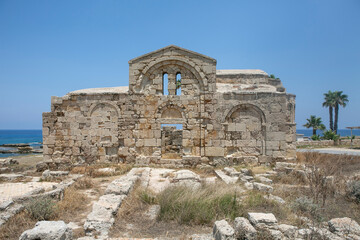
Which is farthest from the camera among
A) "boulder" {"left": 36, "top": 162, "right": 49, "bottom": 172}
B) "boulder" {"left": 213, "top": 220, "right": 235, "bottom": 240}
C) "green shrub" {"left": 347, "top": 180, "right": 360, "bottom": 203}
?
"boulder" {"left": 36, "top": 162, "right": 49, "bottom": 172}

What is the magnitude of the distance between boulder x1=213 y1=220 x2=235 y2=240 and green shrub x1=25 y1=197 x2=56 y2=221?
12.1ft

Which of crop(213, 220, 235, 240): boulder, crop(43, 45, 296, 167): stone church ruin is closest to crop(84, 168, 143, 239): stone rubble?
crop(213, 220, 235, 240): boulder

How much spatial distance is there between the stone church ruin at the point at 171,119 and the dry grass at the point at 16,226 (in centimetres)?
684

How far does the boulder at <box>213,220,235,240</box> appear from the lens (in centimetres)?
391

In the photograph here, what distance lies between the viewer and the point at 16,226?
4.70m

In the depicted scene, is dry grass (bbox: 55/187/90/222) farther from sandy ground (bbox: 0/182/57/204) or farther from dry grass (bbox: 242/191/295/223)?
dry grass (bbox: 242/191/295/223)

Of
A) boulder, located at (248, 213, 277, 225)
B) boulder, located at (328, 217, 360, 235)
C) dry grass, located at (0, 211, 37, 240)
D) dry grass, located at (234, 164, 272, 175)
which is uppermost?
boulder, located at (248, 213, 277, 225)

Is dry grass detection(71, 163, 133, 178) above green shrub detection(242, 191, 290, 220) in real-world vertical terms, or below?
below

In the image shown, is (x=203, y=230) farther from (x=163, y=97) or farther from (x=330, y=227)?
(x=163, y=97)

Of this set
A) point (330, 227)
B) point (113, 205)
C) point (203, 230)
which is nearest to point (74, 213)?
point (113, 205)

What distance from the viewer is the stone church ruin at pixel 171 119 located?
37.8 ft

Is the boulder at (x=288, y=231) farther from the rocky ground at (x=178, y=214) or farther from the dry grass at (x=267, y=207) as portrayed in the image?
the dry grass at (x=267, y=207)

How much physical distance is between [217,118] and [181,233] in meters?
7.65

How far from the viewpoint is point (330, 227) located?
4.40 meters
